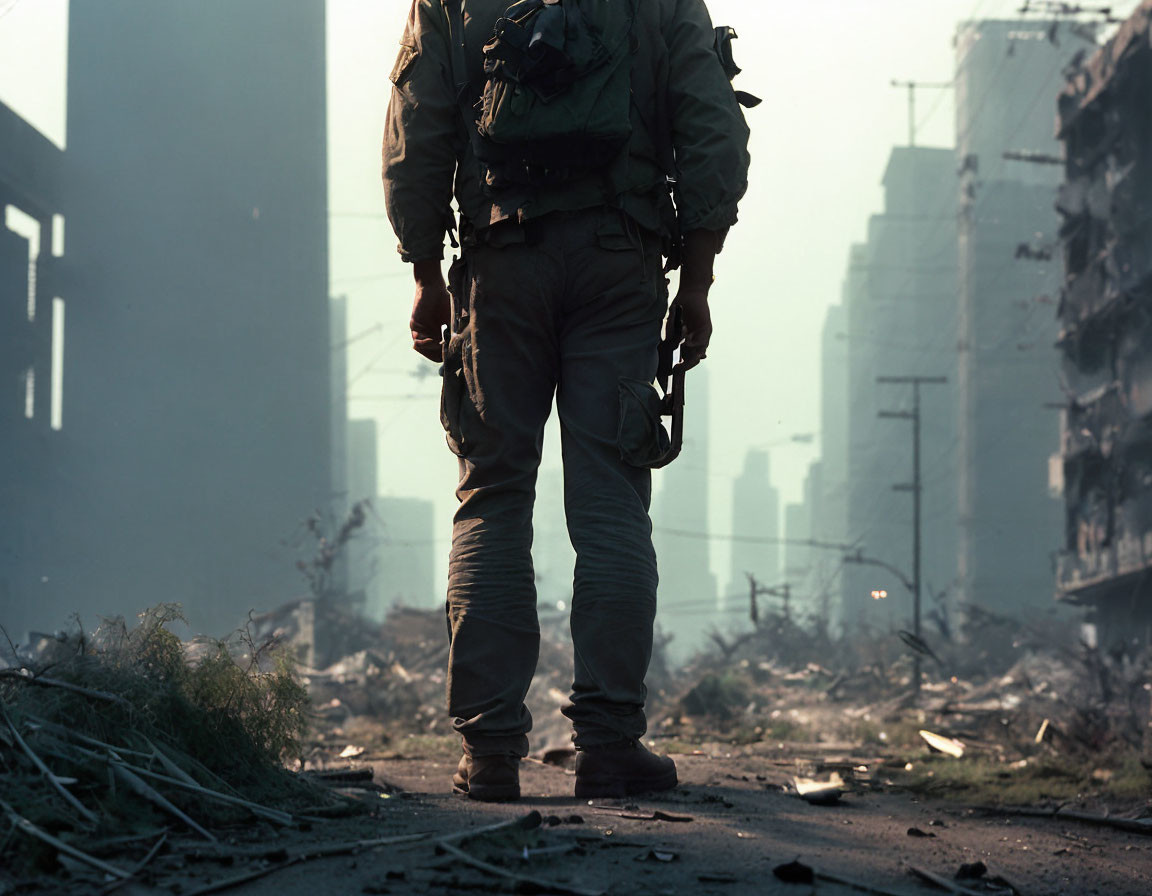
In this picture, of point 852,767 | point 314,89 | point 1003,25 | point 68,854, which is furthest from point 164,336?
point 1003,25

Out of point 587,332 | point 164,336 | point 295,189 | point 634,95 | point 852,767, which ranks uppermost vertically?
point 295,189

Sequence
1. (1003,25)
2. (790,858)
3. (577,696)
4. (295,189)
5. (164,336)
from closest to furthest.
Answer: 1. (790,858)
2. (577,696)
3. (164,336)
4. (295,189)
5. (1003,25)

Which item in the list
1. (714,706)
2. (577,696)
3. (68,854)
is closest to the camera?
(68,854)

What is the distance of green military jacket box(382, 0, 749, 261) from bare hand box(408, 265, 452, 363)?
13 cm

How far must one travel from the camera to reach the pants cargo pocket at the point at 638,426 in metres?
3.78

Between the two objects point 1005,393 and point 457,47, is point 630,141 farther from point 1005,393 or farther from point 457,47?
point 1005,393

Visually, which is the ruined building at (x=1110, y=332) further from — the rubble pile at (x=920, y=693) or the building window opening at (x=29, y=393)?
the building window opening at (x=29, y=393)

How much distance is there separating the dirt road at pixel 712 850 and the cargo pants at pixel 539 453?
350 millimetres

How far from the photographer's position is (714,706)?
42.1 ft

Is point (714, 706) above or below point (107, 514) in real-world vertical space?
below

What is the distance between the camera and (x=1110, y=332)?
32844mm

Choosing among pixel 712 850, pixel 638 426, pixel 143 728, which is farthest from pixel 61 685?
pixel 638 426

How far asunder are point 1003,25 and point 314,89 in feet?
148

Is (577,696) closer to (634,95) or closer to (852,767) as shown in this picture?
(634,95)
